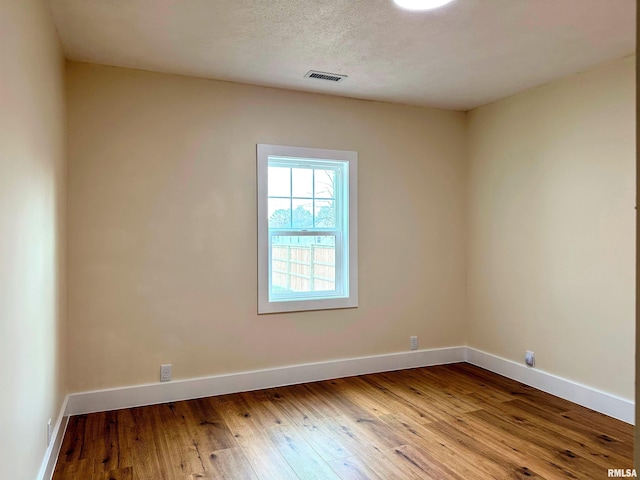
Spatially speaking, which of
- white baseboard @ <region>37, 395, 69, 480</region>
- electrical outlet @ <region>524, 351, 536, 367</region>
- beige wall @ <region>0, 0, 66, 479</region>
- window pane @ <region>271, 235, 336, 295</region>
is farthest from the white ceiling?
white baseboard @ <region>37, 395, 69, 480</region>

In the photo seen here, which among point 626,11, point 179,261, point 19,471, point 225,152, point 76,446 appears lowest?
point 76,446

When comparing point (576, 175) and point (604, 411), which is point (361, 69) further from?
point (604, 411)

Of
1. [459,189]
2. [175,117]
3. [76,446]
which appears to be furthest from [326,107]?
[76,446]

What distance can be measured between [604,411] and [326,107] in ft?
10.6

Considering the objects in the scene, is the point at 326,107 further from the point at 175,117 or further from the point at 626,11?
the point at 626,11

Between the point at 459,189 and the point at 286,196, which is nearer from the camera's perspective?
the point at 286,196

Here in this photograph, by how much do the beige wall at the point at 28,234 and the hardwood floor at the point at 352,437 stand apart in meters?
0.53

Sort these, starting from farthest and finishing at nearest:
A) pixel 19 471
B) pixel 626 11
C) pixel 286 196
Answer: pixel 286 196 → pixel 626 11 → pixel 19 471

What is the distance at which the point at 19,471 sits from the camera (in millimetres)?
1741

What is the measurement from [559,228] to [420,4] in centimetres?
220

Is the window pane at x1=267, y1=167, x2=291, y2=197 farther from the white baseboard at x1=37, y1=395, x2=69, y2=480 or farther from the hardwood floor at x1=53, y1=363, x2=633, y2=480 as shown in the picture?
the white baseboard at x1=37, y1=395, x2=69, y2=480

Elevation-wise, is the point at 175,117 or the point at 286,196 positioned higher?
the point at 175,117

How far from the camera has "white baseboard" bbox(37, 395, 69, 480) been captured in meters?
2.26

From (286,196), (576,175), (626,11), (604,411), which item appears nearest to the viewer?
(626,11)
